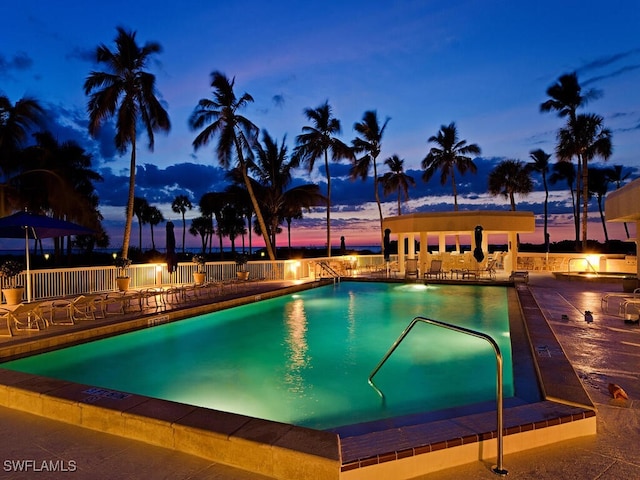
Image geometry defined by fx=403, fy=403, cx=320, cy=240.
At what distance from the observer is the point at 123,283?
12.0 m

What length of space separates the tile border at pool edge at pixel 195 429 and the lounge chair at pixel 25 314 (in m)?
3.45

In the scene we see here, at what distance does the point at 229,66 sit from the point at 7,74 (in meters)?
15.0

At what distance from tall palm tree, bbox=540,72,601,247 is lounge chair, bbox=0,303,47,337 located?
85.6ft

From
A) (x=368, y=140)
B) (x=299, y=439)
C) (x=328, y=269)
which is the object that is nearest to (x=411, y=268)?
(x=328, y=269)

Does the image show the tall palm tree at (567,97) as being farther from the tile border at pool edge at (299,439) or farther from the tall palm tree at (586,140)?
the tile border at pool edge at (299,439)

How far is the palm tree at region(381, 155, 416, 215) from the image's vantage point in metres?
33.0

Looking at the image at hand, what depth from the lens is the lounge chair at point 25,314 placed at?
6.88m

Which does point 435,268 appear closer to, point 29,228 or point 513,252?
point 513,252

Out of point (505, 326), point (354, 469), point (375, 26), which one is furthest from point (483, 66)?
point (354, 469)

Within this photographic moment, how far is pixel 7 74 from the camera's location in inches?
932

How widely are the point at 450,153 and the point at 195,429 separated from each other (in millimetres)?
31479

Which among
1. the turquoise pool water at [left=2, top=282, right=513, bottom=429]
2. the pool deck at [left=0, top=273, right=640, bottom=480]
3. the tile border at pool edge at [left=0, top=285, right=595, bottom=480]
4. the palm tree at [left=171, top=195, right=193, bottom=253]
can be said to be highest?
the palm tree at [left=171, top=195, right=193, bottom=253]

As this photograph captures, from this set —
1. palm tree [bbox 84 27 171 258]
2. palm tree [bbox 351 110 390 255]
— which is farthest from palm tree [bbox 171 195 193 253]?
palm tree [bbox 84 27 171 258]

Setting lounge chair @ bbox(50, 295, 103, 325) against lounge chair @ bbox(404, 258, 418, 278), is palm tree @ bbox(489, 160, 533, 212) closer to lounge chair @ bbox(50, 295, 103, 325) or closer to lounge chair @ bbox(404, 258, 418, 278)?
lounge chair @ bbox(404, 258, 418, 278)
